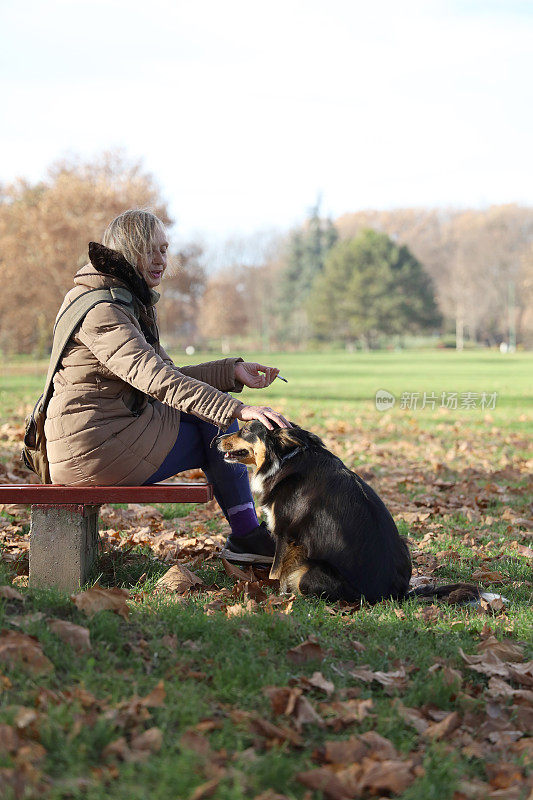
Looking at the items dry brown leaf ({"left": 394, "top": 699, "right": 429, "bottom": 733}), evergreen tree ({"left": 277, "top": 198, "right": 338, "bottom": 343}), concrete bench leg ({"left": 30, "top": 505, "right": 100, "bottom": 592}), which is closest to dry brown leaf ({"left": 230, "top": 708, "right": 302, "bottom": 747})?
dry brown leaf ({"left": 394, "top": 699, "right": 429, "bottom": 733})

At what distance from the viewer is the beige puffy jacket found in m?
4.14

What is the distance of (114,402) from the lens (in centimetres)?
438

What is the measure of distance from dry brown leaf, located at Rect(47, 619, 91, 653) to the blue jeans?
53.0 inches

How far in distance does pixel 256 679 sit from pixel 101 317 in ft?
6.73

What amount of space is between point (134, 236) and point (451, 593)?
2.75 meters

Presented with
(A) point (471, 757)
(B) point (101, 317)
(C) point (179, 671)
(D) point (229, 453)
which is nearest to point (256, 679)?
(C) point (179, 671)

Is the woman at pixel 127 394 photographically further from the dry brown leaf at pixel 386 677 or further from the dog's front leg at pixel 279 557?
the dry brown leaf at pixel 386 677

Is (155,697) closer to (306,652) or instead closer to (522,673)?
(306,652)

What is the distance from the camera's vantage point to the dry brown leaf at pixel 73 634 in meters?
Answer: 3.25

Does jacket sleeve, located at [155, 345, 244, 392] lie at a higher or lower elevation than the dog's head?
higher

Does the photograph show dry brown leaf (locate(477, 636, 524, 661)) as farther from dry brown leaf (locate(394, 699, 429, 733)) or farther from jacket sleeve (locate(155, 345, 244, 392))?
jacket sleeve (locate(155, 345, 244, 392))

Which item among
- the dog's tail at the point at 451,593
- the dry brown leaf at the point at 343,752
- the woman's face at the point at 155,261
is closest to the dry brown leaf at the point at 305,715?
the dry brown leaf at the point at 343,752

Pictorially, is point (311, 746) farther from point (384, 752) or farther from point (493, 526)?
point (493, 526)

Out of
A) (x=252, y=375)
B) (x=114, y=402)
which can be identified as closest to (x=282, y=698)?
(x=114, y=402)
